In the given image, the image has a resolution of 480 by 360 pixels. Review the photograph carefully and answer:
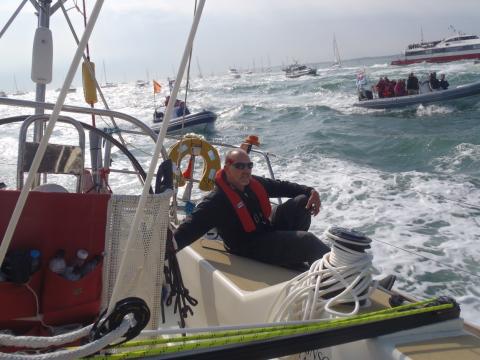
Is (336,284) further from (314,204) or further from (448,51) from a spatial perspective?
(448,51)

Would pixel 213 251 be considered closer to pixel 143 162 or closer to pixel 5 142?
pixel 143 162

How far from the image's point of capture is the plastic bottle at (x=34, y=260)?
4.81 ft

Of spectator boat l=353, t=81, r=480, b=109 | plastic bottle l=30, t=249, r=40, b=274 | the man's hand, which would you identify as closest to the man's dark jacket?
the man's hand

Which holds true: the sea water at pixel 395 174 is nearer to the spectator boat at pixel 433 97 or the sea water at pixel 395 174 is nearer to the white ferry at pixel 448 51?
the spectator boat at pixel 433 97

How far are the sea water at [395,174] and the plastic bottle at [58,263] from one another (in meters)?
1.97

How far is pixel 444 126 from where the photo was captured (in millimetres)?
14648

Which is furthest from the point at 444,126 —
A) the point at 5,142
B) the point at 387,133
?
the point at 5,142

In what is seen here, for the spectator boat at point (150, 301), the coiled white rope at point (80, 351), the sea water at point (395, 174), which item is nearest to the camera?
the coiled white rope at point (80, 351)

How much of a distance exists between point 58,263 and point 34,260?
9 centimetres

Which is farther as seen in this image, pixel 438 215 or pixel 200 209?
pixel 438 215

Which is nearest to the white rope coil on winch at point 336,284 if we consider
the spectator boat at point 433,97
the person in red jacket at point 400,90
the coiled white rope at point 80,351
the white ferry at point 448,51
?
the coiled white rope at point 80,351

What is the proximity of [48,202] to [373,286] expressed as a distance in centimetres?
118

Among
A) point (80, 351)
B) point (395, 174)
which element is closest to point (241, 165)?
point (80, 351)

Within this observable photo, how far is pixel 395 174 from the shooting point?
8.84 metres
